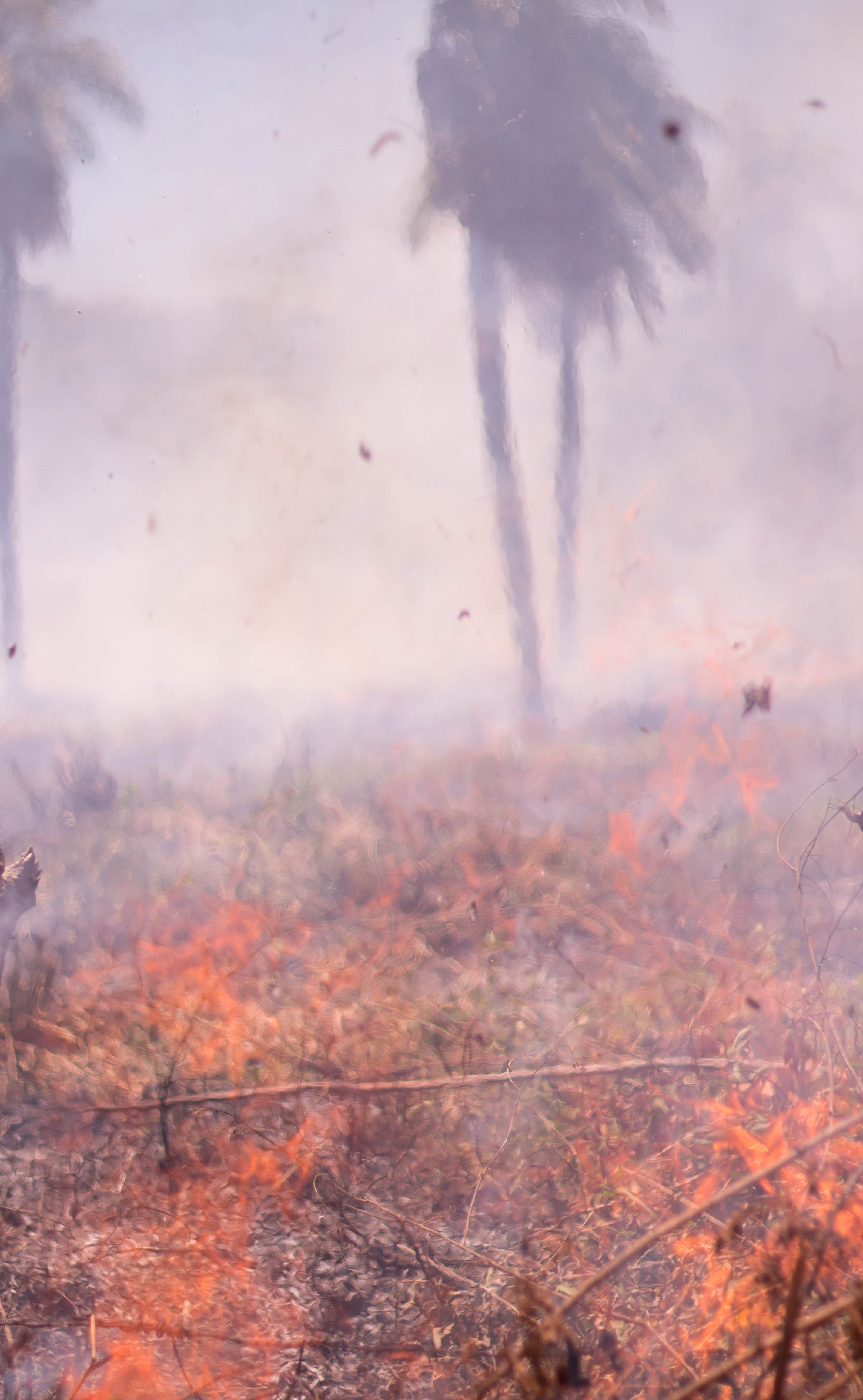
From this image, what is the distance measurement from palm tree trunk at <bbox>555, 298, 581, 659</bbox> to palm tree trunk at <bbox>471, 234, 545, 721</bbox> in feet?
0.70

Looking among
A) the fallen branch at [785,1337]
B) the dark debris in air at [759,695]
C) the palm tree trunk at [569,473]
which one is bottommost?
the fallen branch at [785,1337]

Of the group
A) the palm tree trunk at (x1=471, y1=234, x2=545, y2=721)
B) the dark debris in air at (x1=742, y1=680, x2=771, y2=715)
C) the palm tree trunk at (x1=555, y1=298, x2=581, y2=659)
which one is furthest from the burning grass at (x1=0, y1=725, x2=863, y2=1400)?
the palm tree trunk at (x1=555, y1=298, x2=581, y2=659)

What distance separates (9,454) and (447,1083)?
18.9 ft

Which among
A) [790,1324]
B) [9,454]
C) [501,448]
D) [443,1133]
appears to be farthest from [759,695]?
[9,454]

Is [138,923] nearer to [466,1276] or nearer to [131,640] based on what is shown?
[131,640]

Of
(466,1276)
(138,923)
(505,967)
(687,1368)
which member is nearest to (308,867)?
(138,923)

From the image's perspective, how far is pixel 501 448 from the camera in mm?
4832

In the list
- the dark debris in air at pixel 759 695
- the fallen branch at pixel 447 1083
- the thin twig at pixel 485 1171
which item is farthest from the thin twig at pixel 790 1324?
the dark debris in air at pixel 759 695

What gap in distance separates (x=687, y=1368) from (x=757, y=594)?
3.32m

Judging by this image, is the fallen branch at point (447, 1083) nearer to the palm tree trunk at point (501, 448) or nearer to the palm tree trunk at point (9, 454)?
the palm tree trunk at point (501, 448)

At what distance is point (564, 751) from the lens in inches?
194

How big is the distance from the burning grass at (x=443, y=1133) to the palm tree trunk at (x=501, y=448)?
149 centimetres

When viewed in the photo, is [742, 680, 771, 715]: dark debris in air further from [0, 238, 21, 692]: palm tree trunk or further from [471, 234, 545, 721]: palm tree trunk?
[0, 238, 21, 692]: palm tree trunk

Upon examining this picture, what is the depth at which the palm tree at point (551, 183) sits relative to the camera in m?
4.38
